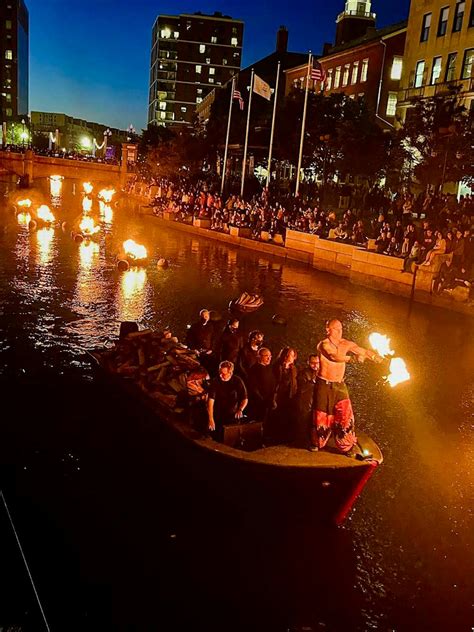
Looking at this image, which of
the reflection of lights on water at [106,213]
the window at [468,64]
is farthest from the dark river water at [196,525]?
the window at [468,64]

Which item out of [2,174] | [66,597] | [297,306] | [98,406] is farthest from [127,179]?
[66,597]

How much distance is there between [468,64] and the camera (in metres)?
39.2

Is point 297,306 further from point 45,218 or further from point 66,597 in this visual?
point 45,218

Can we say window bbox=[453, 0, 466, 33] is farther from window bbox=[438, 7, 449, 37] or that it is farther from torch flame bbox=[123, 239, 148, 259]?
torch flame bbox=[123, 239, 148, 259]

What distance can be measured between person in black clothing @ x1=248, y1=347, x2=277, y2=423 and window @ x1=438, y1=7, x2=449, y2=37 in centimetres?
4089

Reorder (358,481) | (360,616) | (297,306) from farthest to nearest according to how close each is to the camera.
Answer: (297,306) → (358,481) → (360,616)

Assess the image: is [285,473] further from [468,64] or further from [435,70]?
[435,70]

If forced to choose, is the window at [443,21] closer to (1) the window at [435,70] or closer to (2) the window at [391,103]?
(1) the window at [435,70]

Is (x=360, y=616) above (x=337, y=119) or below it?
below

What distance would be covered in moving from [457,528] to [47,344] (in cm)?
942

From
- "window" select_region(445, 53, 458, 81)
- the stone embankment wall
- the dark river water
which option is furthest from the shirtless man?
"window" select_region(445, 53, 458, 81)

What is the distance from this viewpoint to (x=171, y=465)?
835cm

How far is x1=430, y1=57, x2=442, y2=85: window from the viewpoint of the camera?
4181 centimetres

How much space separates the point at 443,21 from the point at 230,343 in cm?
4040
